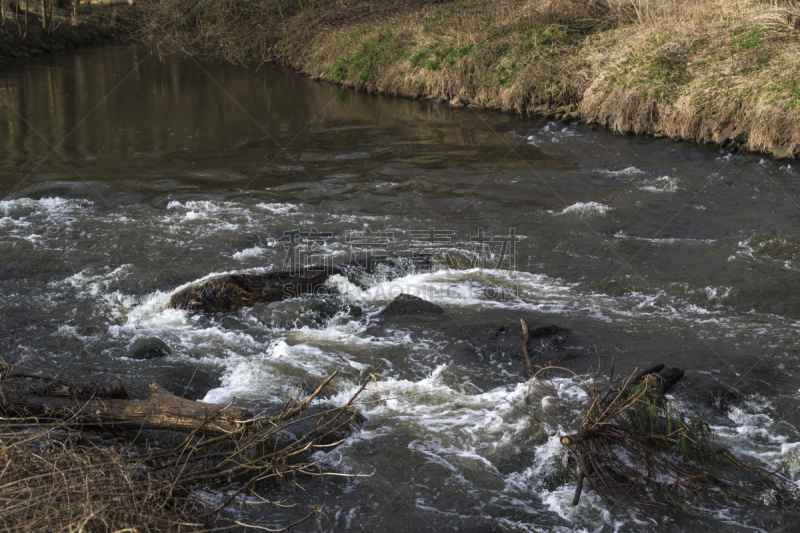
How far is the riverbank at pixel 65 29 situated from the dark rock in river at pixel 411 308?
26.9m

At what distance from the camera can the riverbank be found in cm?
2833

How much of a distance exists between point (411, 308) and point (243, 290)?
1778mm

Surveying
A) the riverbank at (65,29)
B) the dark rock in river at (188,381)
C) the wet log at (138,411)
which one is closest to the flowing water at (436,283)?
the dark rock in river at (188,381)

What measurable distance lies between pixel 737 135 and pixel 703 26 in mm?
3515

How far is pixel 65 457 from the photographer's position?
9.75ft

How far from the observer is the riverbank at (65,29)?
28.3 meters

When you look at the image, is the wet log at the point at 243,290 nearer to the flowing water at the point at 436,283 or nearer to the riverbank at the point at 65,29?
the flowing water at the point at 436,283

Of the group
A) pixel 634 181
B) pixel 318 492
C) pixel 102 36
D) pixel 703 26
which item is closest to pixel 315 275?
pixel 318 492

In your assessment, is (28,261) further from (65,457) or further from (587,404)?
(587,404)

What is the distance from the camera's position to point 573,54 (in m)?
16.2

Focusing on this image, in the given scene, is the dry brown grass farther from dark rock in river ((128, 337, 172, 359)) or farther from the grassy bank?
the grassy bank

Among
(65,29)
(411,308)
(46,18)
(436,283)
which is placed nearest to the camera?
(411,308)

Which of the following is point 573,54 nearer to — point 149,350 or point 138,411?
point 149,350

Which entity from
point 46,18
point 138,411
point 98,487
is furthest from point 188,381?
point 46,18
